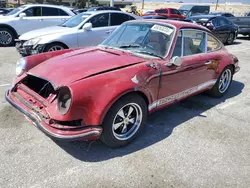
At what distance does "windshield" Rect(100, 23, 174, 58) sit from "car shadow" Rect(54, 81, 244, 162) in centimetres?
110

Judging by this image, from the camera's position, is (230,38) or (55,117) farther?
(230,38)

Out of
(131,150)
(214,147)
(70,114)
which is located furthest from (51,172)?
(214,147)

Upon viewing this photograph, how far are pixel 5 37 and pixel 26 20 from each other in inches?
44.9

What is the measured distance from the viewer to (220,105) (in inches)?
187

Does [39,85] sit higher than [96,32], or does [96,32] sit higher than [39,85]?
[96,32]

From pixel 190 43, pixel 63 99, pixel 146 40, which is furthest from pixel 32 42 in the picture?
pixel 63 99

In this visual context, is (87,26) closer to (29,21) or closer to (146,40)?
(146,40)

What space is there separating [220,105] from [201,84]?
0.78 m

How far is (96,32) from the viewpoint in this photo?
25.0ft

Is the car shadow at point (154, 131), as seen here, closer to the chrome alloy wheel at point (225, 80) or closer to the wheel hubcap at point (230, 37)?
the chrome alloy wheel at point (225, 80)

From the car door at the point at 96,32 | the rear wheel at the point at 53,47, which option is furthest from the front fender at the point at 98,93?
the car door at the point at 96,32

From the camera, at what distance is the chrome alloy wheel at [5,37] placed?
32.6 feet

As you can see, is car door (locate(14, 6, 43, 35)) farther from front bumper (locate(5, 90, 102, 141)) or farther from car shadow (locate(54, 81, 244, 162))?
front bumper (locate(5, 90, 102, 141))

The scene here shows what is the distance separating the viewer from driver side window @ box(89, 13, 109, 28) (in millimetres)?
7718
